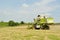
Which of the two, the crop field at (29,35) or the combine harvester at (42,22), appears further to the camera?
the combine harvester at (42,22)

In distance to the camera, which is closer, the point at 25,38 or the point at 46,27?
the point at 25,38

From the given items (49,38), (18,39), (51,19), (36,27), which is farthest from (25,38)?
(51,19)

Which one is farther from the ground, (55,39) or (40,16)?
(40,16)

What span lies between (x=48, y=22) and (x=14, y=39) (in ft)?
57.4

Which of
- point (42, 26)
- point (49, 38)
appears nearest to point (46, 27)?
point (42, 26)

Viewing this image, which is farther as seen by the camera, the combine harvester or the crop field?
the combine harvester

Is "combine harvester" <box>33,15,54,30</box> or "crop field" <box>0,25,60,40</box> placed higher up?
"combine harvester" <box>33,15,54,30</box>

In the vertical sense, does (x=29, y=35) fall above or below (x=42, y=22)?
below

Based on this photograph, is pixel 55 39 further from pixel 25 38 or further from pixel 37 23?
pixel 37 23

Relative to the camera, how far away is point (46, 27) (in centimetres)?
3525

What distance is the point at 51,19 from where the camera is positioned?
3609 centimetres

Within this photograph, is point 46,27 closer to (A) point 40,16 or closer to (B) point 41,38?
(A) point 40,16

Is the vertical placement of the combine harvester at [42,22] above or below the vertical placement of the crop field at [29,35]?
above

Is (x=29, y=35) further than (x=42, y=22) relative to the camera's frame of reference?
No
